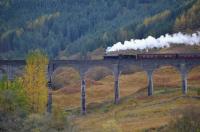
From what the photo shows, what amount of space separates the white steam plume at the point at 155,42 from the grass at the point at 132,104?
778cm

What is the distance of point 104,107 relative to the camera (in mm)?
94625

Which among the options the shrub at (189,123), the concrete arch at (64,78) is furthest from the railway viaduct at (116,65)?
the concrete arch at (64,78)

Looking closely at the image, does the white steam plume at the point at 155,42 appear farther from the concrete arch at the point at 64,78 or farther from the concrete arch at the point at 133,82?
the concrete arch at the point at 64,78

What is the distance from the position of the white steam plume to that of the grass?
778 centimetres

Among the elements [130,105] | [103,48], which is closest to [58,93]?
[130,105]

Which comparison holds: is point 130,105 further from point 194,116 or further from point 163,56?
point 194,116

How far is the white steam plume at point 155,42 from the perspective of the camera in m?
117

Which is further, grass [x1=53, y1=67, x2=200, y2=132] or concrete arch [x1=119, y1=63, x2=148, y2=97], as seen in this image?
concrete arch [x1=119, y1=63, x2=148, y2=97]

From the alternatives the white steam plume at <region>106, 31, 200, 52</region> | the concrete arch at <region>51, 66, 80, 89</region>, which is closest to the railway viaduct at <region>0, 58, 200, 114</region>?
the white steam plume at <region>106, 31, 200, 52</region>

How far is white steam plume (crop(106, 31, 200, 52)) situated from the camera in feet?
384

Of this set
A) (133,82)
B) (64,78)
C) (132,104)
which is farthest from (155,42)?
(132,104)

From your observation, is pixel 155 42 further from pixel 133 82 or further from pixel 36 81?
pixel 36 81

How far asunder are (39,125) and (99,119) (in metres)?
24.6

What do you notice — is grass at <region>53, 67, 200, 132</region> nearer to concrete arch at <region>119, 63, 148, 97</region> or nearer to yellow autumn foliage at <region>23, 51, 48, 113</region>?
concrete arch at <region>119, 63, 148, 97</region>
